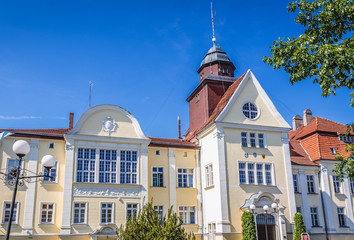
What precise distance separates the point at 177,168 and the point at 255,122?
23.0ft

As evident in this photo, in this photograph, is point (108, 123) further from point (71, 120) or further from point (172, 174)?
point (172, 174)

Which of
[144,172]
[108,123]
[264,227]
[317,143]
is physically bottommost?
[264,227]

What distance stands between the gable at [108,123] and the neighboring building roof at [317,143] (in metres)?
13.6

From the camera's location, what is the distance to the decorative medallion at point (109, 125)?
27.2 m

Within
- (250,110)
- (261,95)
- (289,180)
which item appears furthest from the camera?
(261,95)

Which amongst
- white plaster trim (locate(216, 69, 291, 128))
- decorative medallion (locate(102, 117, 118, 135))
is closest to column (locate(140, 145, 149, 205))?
decorative medallion (locate(102, 117, 118, 135))

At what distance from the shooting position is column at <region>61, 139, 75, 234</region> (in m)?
24.2

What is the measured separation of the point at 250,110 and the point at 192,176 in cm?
688

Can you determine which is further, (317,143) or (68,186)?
(317,143)

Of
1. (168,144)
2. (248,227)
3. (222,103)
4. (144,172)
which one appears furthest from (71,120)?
(248,227)

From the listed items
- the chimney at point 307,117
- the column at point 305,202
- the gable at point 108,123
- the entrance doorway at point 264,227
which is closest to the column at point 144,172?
the gable at point 108,123

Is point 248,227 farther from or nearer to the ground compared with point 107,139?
nearer to the ground

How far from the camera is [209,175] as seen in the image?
28375 millimetres

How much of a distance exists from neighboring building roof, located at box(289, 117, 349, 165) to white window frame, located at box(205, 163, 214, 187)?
7.41 m
